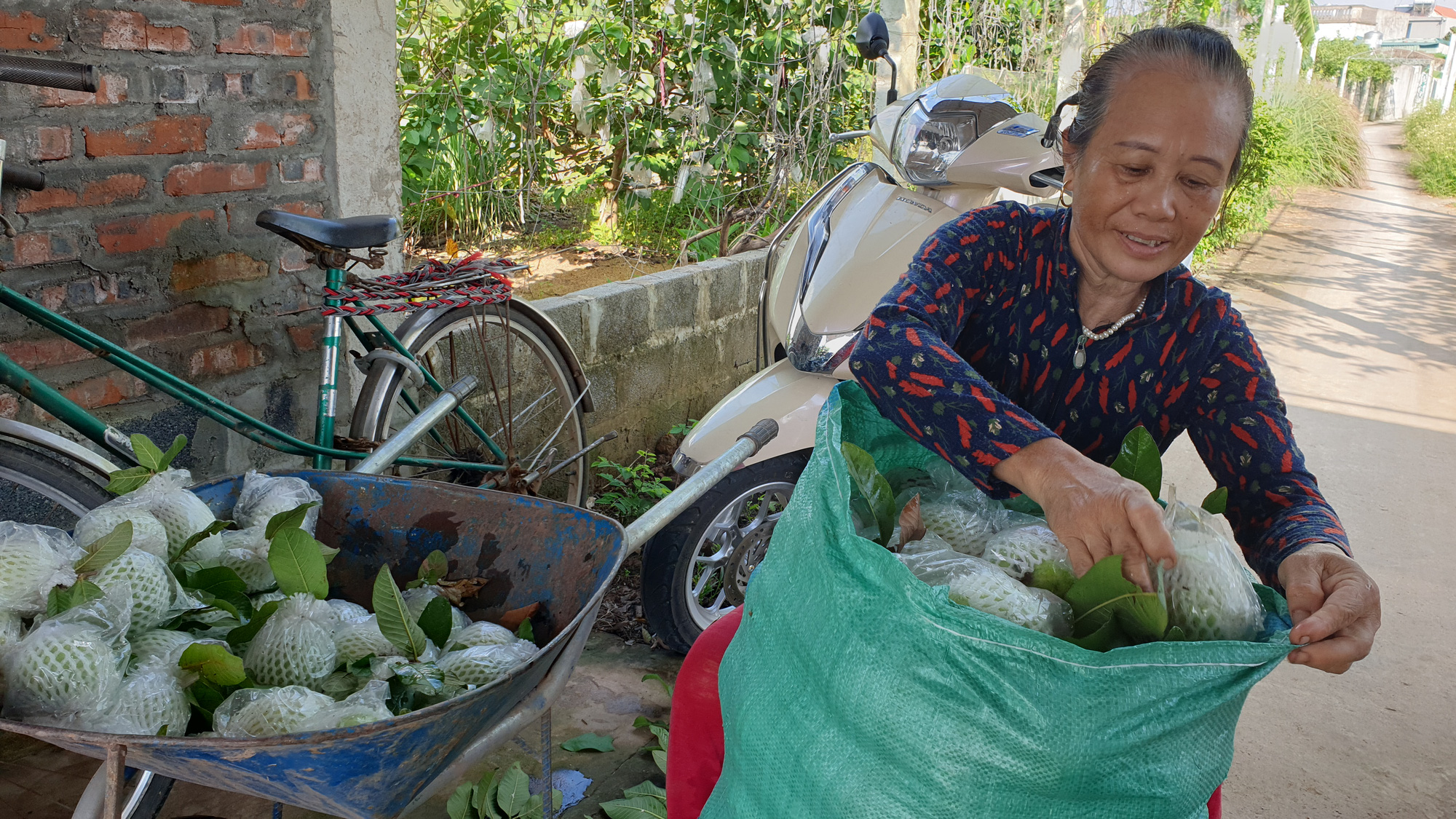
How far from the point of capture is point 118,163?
7.66ft

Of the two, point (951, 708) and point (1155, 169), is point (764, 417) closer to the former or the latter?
point (1155, 169)

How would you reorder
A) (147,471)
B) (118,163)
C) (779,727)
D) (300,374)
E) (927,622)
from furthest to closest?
(300,374)
(118,163)
(147,471)
(779,727)
(927,622)

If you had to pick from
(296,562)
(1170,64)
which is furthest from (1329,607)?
(296,562)

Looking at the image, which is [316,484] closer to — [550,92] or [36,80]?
[36,80]

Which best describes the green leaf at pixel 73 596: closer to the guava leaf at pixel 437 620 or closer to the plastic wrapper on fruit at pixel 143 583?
the plastic wrapper on fruit at pixel 143 583

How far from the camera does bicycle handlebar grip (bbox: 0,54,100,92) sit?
160cm

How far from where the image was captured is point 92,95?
228 cm

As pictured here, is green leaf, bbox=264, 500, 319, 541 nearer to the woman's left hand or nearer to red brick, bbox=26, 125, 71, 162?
the woman's left hand

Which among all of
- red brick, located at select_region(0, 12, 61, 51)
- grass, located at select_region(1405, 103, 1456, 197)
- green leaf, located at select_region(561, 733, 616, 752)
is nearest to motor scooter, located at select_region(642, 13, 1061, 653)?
green leaf, located at select_region(561, 733, 616, 752)

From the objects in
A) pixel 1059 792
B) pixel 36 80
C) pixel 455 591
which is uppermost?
pixel 36 80

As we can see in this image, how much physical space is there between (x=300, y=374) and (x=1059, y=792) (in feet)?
7.89

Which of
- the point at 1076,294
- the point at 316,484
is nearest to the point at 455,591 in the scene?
the point at 316,484

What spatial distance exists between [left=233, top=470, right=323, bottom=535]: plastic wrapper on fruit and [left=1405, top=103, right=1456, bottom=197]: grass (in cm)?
1875

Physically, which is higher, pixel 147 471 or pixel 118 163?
pixel 118 163
